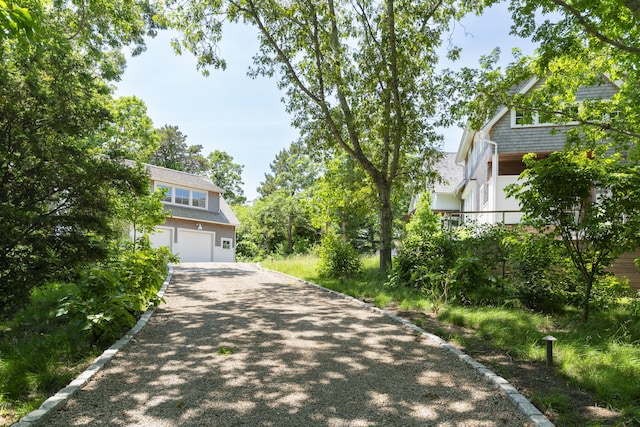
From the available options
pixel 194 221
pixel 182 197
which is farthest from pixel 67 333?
pixel 182 197

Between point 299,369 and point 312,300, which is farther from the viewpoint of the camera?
point 312,300

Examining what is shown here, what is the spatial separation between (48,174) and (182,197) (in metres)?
22.5

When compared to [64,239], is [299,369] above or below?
below

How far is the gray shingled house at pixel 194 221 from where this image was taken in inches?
1017

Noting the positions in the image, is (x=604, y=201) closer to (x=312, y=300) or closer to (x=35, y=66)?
(x=312, y=300)

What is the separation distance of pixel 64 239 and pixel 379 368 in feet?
16.1

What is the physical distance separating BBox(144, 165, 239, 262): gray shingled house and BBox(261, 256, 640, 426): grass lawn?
65.4ft

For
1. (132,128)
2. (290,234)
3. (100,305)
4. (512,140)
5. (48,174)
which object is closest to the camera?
(100,305)

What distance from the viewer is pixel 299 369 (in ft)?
14.7

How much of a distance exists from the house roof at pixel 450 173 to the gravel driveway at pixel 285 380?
65.9 feet

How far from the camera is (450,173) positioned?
88.4 feet

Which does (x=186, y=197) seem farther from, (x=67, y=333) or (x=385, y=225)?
(x=67, y=333)

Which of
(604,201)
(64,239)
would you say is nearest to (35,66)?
(64,239)

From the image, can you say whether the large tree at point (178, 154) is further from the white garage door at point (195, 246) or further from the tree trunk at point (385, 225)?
the tree trunk at point (385, 225)
